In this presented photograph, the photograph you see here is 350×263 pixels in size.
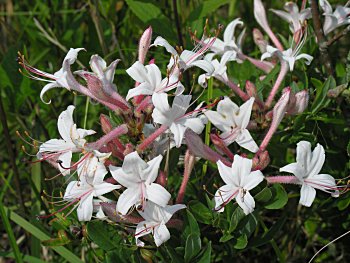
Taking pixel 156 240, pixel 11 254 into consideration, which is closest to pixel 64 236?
pixel 11 254

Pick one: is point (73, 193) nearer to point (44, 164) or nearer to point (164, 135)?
point (164, 135)

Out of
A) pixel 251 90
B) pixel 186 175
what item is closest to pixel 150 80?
pixel 186 175

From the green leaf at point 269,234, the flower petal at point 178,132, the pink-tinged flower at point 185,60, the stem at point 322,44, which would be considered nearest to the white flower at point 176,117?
the flower petal at point 178,132

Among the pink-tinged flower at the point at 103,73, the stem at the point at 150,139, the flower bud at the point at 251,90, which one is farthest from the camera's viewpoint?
the flower bud at the point at 251,90

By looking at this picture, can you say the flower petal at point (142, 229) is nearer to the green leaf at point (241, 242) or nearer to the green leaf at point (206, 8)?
the green leaf at point (241, 242)

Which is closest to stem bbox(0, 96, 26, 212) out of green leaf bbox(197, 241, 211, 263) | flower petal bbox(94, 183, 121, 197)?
flower petal bbox(94, 183, 121, 197)

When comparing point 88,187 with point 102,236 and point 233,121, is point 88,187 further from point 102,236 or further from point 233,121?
point 233,121

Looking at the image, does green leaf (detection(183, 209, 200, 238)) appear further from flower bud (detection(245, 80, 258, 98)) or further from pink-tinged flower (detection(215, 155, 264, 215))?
flower bud (detection(245, 80, 258, 98))
